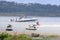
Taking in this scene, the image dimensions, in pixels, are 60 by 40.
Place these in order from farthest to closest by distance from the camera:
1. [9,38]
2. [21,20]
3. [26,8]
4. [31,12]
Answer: [31,12]
[26,8]
[21,20]
[9,38]

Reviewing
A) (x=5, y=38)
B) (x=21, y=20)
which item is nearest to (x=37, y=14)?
(x=21, y=20)

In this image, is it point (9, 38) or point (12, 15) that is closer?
point (9, 38)

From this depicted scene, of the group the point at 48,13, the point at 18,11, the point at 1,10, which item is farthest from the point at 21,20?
the point at 48,13

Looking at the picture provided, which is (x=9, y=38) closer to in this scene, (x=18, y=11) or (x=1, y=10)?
(x=1, y=10)

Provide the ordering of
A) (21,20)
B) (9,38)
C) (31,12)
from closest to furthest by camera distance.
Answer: (9,38)
(21,20)
(31,12)

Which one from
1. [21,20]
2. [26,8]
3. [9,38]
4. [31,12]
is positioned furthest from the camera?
[31,12]

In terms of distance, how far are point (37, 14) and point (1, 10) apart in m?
14.0

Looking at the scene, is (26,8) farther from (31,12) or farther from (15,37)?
(15,37)

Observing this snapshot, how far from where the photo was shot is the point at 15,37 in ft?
30.2

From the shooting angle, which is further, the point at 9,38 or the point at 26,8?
the point at 26,8

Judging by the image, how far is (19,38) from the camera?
9.17 meters

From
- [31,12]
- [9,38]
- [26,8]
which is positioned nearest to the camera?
[9,38]

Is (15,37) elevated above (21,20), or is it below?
above

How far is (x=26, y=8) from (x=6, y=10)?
4.49 m
